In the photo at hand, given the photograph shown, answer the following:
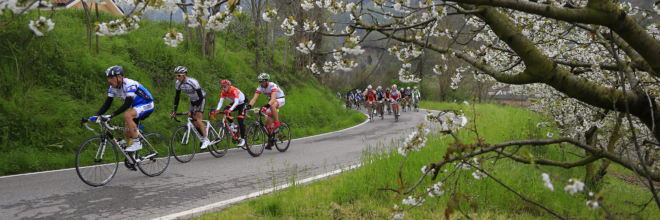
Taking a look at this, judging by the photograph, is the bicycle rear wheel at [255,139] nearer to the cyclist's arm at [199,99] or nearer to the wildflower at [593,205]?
the cyclist's arm at [199,99]

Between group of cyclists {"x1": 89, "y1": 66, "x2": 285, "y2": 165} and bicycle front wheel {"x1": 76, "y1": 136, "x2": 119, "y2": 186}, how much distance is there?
328mm

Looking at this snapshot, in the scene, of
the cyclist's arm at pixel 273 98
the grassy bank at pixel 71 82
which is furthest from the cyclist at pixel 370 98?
the cyclist's arm at pixel 273 98

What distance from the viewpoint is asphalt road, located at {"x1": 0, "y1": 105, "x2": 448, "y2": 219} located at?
4762 mm

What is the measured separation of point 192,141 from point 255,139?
55.3 inches

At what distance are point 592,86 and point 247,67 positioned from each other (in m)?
16.4

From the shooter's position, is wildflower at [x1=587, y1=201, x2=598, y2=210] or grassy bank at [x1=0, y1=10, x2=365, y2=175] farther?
grassy bank at [x1=0, y1=10, x2=365, y2=175]

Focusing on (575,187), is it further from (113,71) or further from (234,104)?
(234,104)

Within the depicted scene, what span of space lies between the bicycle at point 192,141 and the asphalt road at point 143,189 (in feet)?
0.69

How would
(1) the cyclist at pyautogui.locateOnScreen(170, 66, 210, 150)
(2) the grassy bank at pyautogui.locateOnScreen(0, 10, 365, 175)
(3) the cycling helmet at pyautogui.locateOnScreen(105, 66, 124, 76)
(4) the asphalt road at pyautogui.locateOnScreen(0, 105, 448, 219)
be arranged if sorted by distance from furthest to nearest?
(2) the grassy bank at pyautogui.locateOnScreen(0, 10, 365, 175)
(1) the cyclist at pyautogui.locateOnScreen(170, 66, 210, 150)
(3) the cycling helmet at pyautogui.locateOnScreen(105, 66, 124, 76)
(4) the asphalt road at pyautogui.locateOnScreen(0, 105, 448, 219)

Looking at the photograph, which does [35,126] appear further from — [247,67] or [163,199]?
[247,67]

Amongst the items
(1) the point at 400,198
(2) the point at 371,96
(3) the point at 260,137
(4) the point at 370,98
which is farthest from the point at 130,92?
(2) the point at 371,96

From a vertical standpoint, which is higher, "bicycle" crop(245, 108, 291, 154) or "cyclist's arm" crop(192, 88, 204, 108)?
"cyclist's arm" crop(192, 88, 204, 108)

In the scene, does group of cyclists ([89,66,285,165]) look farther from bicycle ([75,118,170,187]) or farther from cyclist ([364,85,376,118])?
cyclist ([364,85,376,118])

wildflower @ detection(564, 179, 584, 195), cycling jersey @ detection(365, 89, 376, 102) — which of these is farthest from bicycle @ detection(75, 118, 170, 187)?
cycling jersey @ detection(365, 89, 376, 102)
